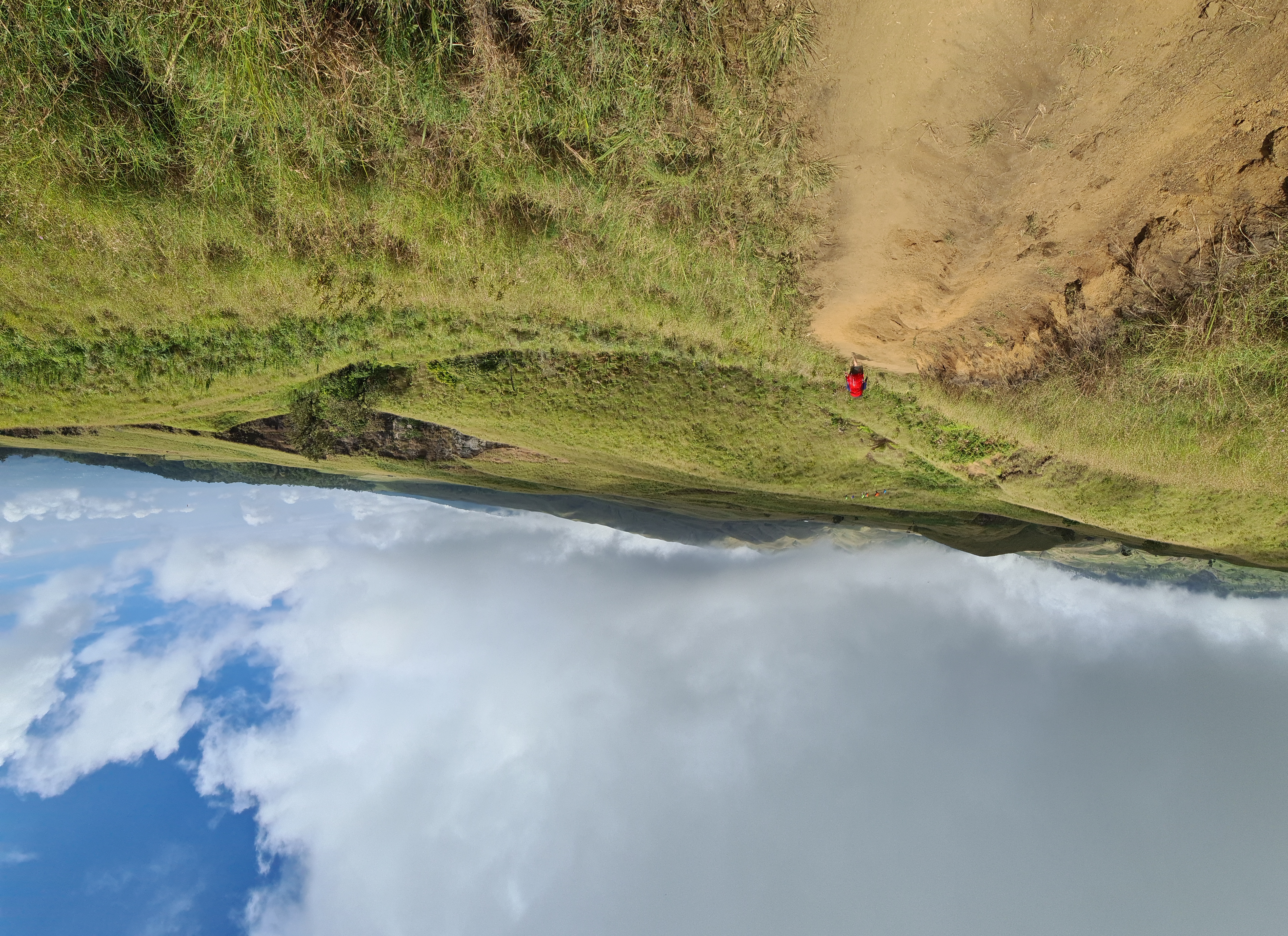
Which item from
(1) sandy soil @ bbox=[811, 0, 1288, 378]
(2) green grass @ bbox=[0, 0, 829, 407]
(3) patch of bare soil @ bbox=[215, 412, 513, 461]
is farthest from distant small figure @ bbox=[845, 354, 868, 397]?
(3) patch of bare soil @ bbox=[215, 412, 513, 461]

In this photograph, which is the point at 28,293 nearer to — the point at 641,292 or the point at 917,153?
the point at 641,292

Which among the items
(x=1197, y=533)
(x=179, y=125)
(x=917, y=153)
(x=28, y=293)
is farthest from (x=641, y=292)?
(x=1197, y=533)

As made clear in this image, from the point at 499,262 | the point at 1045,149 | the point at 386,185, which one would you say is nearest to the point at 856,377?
the point at 1045,149

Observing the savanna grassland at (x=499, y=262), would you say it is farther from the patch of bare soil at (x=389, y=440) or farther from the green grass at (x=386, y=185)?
the patch of bare soil at (x=389, y=440)

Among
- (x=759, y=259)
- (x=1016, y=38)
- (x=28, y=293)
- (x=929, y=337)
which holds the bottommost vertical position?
(x=28, y=293)

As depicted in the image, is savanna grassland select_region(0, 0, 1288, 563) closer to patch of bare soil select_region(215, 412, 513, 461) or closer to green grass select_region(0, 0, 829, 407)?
green grass select_region(0, 0, 829, 407)

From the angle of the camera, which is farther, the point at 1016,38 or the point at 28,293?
the point at 28,293

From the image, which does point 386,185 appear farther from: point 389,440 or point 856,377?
point 856,377
